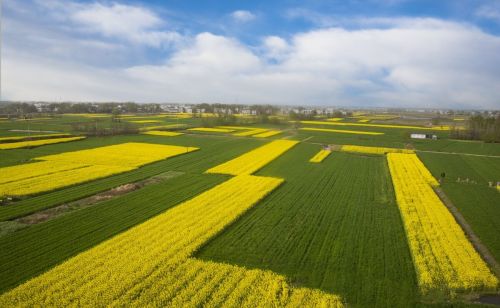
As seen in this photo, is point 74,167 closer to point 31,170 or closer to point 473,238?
point 31,170

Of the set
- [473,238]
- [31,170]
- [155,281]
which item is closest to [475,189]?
[473,238]

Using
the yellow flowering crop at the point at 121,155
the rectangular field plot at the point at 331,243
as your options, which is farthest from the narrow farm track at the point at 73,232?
the yellow flowering crop at the point at 121,155

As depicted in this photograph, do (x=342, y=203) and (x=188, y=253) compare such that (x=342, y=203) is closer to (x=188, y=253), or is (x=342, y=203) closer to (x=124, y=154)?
(x=188, y=253)

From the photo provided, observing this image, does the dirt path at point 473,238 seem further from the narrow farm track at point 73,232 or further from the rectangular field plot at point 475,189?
the narrow farm track at point 73,232

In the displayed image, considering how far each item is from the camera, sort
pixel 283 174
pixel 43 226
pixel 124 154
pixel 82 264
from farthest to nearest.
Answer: pixel 124 154 < pixel 283 174 < pixel 43 226 < pixel 82 264

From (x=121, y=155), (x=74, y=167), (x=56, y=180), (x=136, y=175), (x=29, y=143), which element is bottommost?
(x=136, y=175)

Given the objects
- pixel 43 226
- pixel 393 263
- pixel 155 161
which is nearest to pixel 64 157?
pixel 155 161
